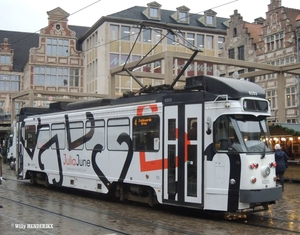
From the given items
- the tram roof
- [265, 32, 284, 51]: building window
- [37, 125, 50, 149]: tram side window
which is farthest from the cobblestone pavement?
[265, 32, 284, 51]: building window

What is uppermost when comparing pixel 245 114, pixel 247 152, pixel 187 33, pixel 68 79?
pixel 187 33

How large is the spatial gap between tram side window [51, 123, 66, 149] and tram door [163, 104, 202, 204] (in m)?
5.50

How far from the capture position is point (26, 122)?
1903 centimetres

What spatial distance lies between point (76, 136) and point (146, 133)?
12.3 feet

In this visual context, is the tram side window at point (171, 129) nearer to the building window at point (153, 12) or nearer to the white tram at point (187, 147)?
the white tram at point (187, 147)

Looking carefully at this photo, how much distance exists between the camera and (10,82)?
2115 inches

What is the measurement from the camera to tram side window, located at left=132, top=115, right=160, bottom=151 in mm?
12000

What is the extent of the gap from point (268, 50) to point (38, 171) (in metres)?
25.9

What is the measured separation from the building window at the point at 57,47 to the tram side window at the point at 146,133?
37.9 metres

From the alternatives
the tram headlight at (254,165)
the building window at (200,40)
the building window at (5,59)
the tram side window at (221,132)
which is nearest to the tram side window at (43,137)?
the tram side window at (221,132)

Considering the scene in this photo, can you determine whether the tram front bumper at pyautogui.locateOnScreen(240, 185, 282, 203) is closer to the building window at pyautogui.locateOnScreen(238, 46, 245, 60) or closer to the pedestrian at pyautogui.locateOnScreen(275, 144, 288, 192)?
the pedestrian at pyautogui.locateOnScreen(275, 144, 288, 192)

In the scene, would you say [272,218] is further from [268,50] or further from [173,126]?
[268,50]

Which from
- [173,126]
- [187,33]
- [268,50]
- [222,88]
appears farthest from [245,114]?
[187,33]

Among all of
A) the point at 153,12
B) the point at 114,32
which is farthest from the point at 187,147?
the point at 153,12
